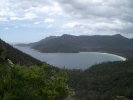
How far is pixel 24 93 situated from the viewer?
46.8 ft

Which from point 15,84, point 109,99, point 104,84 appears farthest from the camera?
point 104,84

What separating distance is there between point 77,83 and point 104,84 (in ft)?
41.7

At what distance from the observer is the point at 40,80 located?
15.3 metres

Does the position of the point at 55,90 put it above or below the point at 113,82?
above

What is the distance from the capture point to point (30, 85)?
49.2ft

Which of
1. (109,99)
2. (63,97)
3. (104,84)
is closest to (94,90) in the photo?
(104,84)

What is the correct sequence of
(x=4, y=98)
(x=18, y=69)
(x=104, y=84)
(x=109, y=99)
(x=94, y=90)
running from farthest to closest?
(x=104, y=84) < (x=94, y=90) < (x=109, y=99) < (x=18, y=69) < (x=4, y=98)

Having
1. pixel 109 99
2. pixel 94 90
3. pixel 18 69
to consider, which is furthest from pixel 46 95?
pixel 94 90

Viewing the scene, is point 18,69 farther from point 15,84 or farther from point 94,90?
point 94,90

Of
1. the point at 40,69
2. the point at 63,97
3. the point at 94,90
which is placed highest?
the point at 40,69

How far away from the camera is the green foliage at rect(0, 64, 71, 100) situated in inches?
561

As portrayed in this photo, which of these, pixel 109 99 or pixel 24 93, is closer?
pixel 24 93

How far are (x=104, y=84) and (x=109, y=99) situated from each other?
44119mm

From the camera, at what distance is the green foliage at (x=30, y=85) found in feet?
46.8
